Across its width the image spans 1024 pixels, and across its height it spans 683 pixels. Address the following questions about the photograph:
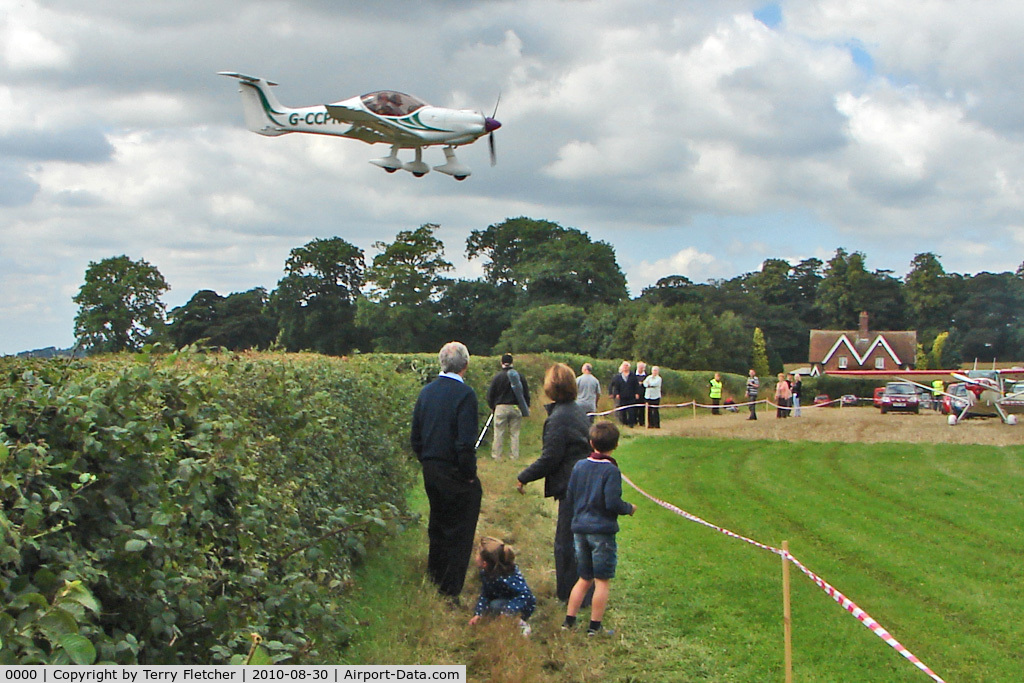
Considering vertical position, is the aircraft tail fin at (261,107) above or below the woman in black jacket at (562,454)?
above

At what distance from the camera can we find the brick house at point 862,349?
104 meters

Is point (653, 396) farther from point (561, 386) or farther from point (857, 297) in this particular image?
point (857, 297)

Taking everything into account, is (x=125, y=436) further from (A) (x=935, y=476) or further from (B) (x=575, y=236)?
(B) (x=575, y=236)

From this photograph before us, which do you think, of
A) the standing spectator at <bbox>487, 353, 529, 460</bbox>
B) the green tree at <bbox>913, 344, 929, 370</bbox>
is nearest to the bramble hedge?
the standing spectator at <bbox>487, 353, 529, 460</bbox>

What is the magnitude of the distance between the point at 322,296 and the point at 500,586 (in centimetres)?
7917

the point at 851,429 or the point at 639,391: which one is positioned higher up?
the point at 639,391

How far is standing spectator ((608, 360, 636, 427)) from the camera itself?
2588 cm

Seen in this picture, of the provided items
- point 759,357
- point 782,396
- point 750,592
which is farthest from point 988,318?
point 750,592

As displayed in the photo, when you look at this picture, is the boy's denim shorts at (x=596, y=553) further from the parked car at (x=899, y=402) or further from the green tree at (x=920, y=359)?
the green tree at (x=920, y=359)

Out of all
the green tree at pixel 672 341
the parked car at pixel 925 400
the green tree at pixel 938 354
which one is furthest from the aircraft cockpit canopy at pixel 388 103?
the green tree at pixel 938 354

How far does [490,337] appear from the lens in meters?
86.0

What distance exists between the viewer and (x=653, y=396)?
86.2 ft

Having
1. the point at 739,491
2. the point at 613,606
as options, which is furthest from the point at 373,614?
the point at 739,491

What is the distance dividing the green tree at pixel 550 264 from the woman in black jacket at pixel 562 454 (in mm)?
77057
